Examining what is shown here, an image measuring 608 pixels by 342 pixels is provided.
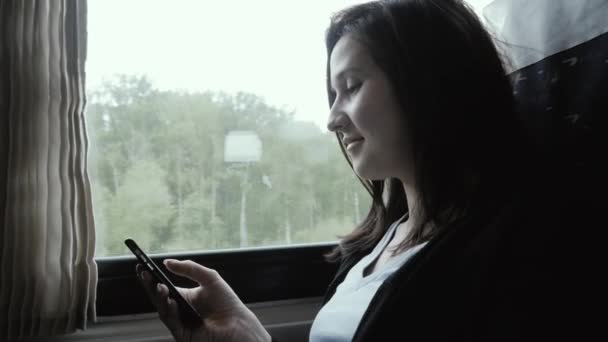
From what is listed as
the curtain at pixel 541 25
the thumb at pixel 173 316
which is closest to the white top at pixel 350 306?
the thumb at pixel 173 316

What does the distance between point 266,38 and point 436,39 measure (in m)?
0.49

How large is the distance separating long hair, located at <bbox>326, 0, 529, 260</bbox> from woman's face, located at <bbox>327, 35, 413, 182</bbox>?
0.02 meters

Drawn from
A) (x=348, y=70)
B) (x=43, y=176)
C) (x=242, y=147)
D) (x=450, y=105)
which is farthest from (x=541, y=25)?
(x=43, y=176)

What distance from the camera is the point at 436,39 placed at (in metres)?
0.67

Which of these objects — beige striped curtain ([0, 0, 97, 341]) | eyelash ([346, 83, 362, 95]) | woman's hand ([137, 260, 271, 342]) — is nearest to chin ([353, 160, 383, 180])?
eyelash ([346, 83, 362, 95])

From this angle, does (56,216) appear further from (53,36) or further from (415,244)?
(415,244)

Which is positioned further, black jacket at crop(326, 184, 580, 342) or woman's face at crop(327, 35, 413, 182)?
woman's face at crop(327, 35, 413, 182)

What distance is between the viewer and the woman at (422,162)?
558 millimetres

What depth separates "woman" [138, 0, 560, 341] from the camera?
0.56 meters

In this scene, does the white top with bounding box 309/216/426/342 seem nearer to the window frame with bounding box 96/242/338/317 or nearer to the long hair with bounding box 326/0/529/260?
the long hair with bounding box 326/0/529/260

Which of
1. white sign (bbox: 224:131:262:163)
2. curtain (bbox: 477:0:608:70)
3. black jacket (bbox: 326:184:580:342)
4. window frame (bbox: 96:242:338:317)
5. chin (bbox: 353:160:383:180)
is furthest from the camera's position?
white sign (bbox: 224:131:262:163)

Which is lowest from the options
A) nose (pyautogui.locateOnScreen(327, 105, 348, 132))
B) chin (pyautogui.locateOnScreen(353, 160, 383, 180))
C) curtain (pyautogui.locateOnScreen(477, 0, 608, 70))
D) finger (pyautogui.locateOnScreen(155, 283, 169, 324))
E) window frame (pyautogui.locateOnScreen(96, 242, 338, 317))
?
window frame (pyautogui.locateOnScreen(96, 242, 338, 317))

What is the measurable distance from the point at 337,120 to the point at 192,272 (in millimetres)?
368

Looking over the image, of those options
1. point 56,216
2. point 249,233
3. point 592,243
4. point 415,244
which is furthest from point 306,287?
point 592,243
